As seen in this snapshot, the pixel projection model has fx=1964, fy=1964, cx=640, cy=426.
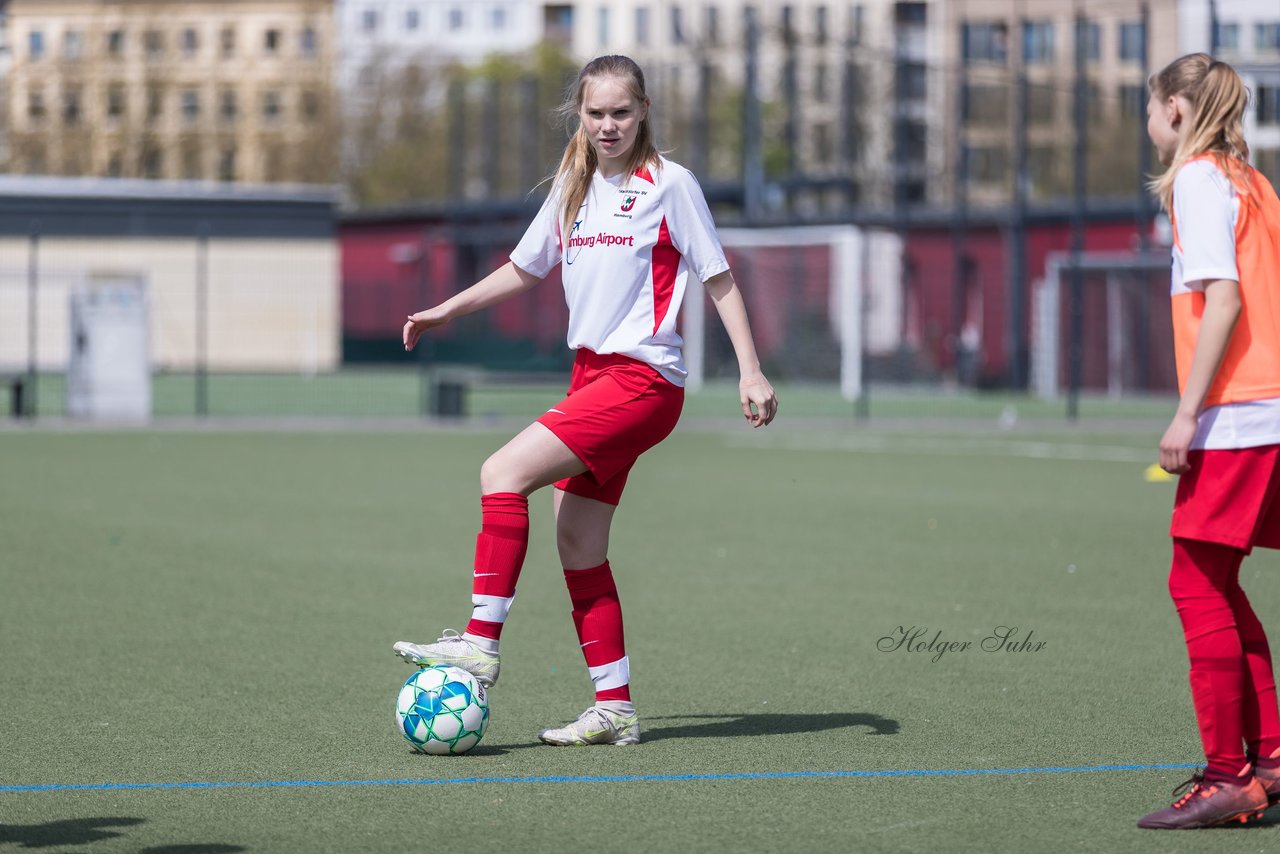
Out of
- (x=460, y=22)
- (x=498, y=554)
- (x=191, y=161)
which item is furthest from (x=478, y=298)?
(x=460, y=22)

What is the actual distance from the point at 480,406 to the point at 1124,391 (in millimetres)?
11964

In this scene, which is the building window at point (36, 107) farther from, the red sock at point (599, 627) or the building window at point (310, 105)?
the red sock at point (599, 627)

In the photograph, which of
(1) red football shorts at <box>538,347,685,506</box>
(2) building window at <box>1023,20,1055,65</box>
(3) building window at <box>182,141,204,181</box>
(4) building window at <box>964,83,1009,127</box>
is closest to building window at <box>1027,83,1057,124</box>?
(2) building window at <box>1023,20,1055,65</box>

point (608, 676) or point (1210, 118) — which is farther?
point (608, 676)

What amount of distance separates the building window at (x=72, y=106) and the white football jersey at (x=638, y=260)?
55439 mm

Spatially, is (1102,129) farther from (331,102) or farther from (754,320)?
(331,102)

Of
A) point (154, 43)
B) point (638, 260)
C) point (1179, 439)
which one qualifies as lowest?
point (1179, 439)

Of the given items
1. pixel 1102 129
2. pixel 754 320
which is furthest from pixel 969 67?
pixel 1102 129

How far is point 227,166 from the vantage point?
78812 millimetres

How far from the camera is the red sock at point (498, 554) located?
5.57 m

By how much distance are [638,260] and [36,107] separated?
56878 millimetres

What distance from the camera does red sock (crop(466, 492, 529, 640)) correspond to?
18.3ft

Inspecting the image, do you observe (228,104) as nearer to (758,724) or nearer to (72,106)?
(72,106)

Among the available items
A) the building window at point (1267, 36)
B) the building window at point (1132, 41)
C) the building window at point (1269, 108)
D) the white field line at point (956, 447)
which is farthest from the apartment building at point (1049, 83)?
the white field line at point (956, 447)
